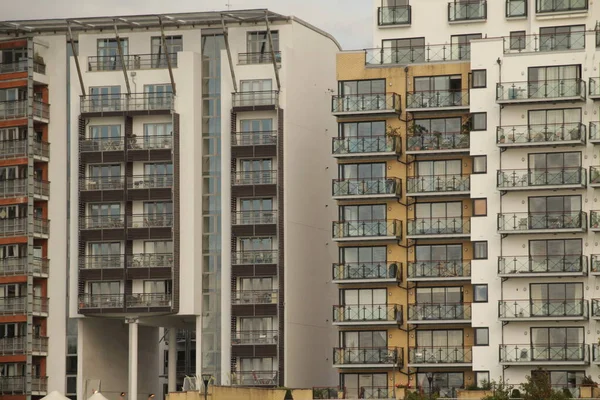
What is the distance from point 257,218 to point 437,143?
15.3 m

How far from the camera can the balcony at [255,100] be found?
5310 inches

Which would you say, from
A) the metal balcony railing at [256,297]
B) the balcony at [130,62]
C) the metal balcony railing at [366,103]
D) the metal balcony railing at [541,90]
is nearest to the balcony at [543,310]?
the metal balcony railing at [541,90]

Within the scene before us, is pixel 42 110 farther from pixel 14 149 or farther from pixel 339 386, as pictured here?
pixel 339 386

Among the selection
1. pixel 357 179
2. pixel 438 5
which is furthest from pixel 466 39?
pixel 357 179

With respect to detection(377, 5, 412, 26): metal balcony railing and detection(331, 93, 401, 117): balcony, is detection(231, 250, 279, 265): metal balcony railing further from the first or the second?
detection(377, 5, 412, 26): metal balcony railing

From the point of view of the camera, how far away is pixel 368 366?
421 ft

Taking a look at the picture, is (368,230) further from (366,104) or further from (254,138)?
(254,138)

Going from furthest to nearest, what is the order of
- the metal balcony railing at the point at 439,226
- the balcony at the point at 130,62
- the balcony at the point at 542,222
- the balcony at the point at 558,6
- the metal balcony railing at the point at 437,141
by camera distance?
the balcony at the point at 130,62, the balcony at the point at 558,6, the metal balcony railing at the point at 437,141, the metal balcony railing at the point at 439,226, the balcony at the point at 542,222

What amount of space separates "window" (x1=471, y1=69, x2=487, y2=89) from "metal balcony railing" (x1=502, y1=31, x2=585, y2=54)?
2.22m

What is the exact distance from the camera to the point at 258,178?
442 feet

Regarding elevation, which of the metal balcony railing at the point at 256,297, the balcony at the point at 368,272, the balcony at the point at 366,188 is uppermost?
the balcony at the point at 366,188

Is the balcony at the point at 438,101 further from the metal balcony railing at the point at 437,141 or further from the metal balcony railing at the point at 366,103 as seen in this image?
the metal balcony railing at the point at 437,141

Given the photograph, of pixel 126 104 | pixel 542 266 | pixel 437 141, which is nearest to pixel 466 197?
pixel 437 141

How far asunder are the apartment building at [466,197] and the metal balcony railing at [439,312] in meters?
0.10
